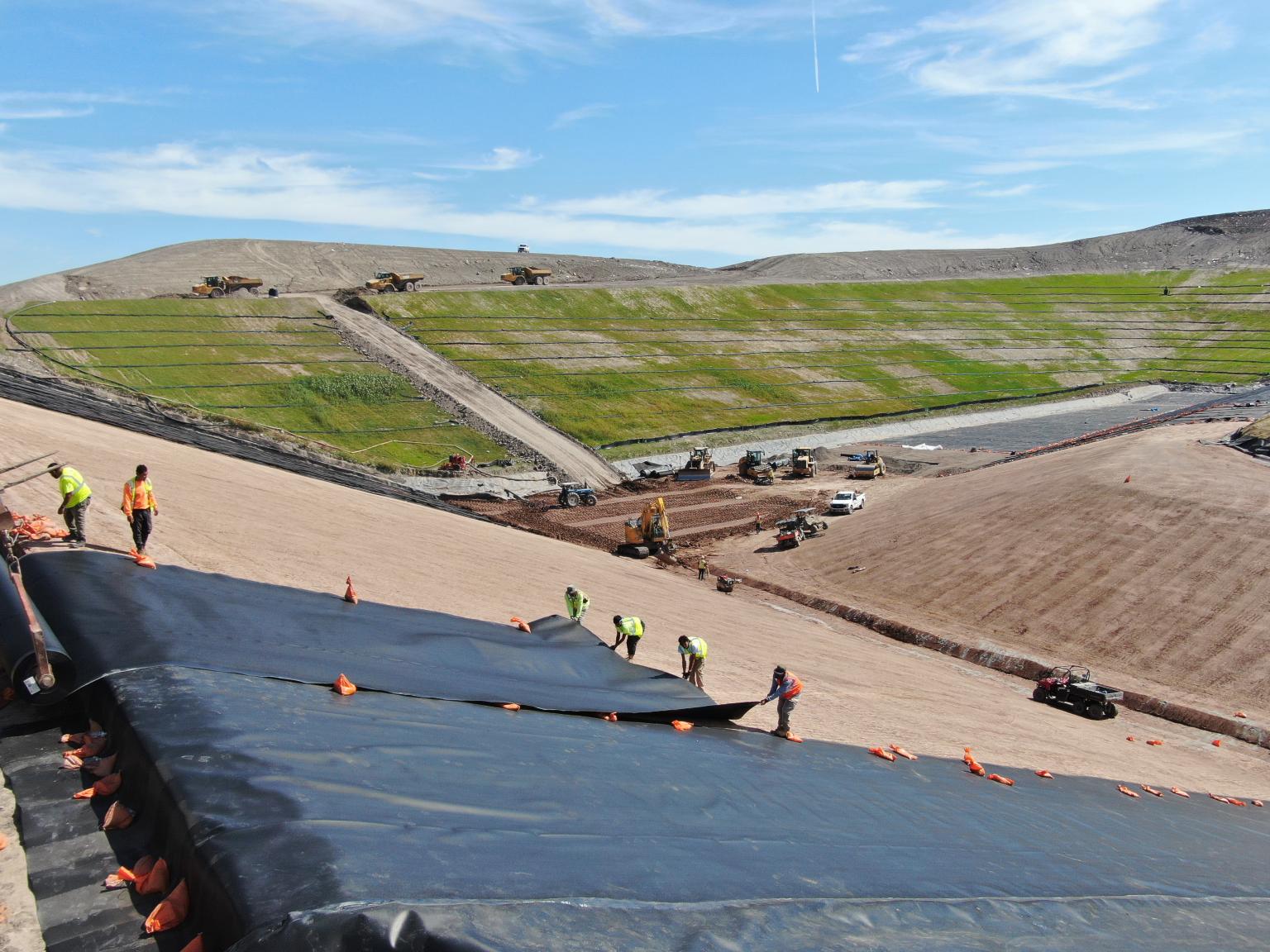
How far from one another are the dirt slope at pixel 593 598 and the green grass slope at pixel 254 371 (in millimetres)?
22229

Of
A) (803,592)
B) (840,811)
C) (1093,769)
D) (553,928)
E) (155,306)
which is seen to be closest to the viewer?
(553,928)

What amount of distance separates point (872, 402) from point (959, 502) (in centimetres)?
3581

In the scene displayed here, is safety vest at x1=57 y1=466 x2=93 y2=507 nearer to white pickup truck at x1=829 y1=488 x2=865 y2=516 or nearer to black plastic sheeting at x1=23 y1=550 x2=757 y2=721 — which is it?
black plastic sheeting at x1=23 y1=550 x2=757 y2=721

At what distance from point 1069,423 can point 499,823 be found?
2885 inches

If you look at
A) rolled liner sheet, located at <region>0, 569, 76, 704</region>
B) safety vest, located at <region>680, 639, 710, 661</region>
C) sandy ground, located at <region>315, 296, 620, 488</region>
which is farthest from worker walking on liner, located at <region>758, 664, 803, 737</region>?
sandy ground, located at <region>315, 296, 620, 488</region>

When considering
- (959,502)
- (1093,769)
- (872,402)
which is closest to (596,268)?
(872,402)

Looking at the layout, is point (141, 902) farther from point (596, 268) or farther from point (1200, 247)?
point (1200, 247)

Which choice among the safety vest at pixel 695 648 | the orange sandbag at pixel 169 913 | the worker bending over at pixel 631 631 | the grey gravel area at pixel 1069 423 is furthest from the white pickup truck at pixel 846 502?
the orange sandbag at pixel 169 913

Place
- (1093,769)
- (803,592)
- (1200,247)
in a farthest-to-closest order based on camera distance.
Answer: (1200,247)
(803,592)
(1093,769)

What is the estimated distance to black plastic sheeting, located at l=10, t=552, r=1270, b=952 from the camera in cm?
596

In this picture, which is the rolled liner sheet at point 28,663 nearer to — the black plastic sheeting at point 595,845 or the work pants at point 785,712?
the black plastic sheeting at point 595,845

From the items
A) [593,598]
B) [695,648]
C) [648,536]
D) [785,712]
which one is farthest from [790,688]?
[648,536]

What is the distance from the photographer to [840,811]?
1110 cm

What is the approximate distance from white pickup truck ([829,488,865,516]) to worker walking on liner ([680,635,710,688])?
2796cm
